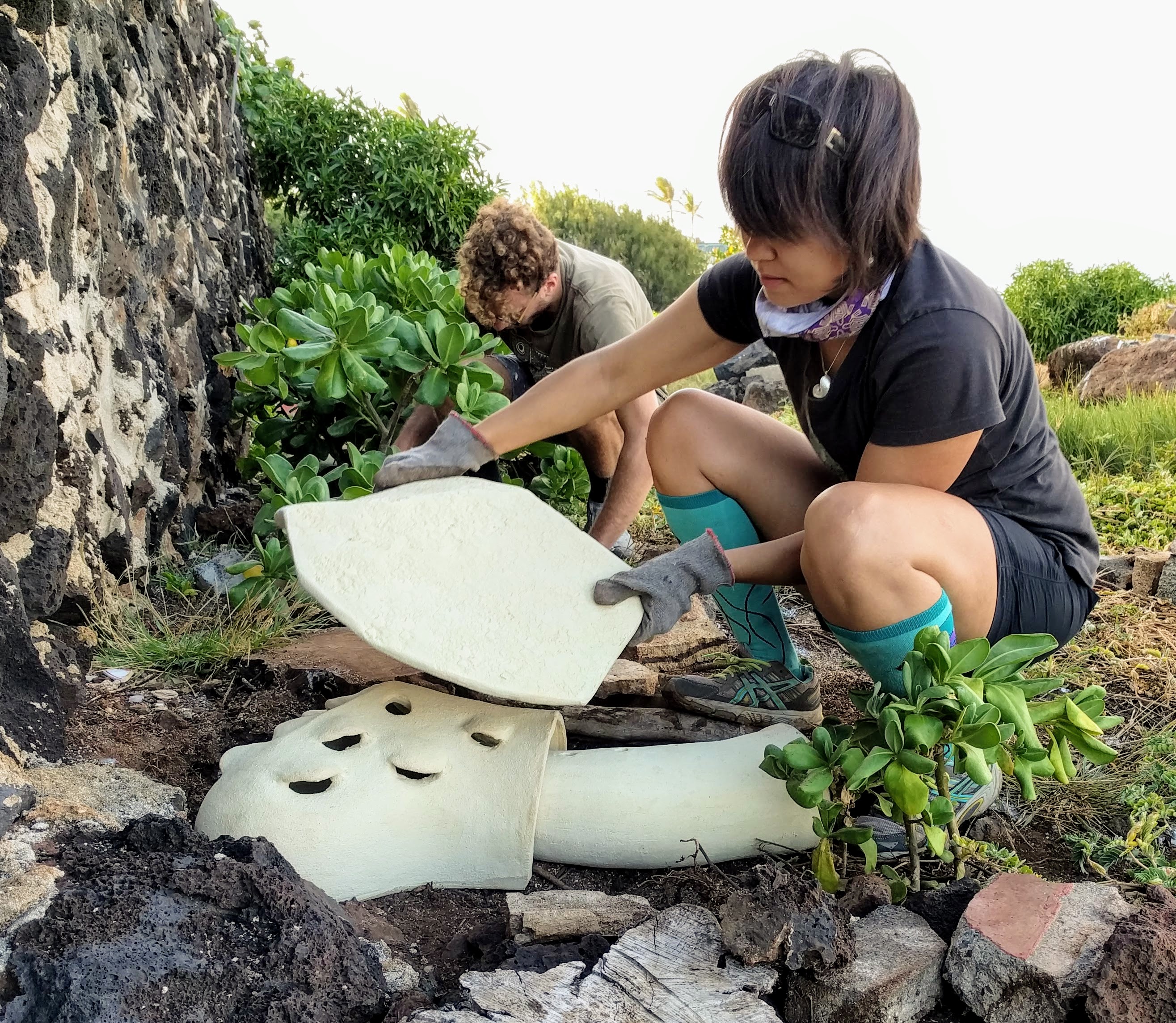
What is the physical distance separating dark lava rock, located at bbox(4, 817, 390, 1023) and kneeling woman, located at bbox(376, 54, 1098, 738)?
2.22 ft

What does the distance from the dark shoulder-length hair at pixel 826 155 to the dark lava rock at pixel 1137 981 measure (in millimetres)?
1038

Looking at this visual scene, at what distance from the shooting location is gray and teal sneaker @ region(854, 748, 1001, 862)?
1.73 m

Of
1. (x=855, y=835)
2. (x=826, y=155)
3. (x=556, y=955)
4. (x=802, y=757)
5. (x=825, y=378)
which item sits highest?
(x=826, y=155)

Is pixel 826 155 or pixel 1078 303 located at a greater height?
pixel 826 155

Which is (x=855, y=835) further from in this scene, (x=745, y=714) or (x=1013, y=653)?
(x=745, y=714)

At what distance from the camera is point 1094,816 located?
1908mm

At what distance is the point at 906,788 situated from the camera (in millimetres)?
1351

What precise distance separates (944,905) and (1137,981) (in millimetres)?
265

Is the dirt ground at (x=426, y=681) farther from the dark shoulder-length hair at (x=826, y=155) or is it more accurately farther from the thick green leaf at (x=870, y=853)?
the dark shoulder-length hair at (x=826, y=155)

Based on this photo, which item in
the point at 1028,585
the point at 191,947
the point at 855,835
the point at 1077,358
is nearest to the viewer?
the point at 191,947

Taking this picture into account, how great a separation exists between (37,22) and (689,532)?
170cm

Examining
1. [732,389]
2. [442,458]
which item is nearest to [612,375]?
[442,458]

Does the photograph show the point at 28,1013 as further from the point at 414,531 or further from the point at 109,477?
the point at 109,477

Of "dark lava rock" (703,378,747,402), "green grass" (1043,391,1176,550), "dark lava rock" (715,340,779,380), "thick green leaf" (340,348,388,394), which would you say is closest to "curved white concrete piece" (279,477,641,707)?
"thick green leaf" (340,348,388,394)
